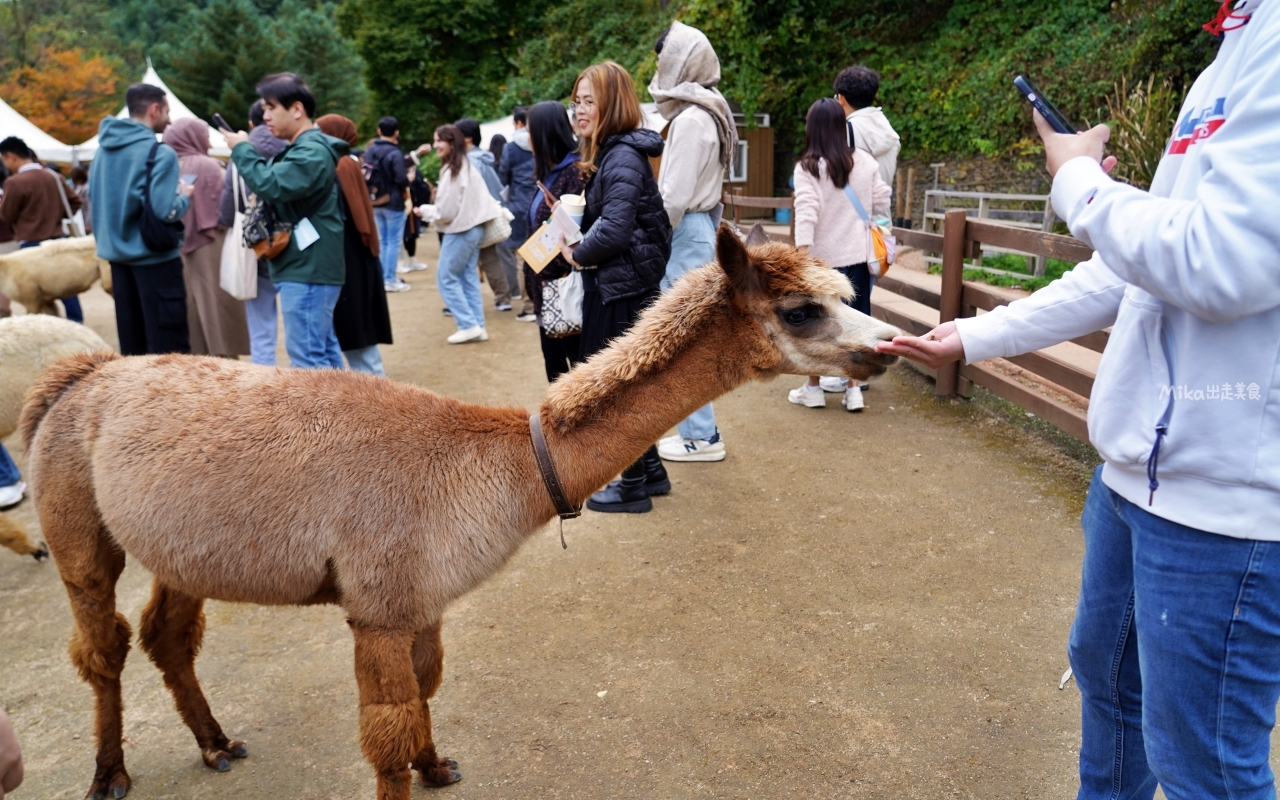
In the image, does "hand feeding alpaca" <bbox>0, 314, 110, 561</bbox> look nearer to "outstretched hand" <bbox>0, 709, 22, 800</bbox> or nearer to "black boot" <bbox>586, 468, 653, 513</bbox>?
"black boot" <bbox>586, 468, 653, 513</bbox>

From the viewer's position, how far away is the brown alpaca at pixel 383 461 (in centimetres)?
239

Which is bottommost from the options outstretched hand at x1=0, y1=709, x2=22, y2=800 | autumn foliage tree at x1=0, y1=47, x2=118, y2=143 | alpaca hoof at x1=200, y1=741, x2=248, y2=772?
alpaca hoof at x1=200, y1=741, x2=248, y2=772

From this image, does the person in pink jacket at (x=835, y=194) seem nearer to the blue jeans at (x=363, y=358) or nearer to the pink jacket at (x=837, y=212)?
the pink jacket at (x=837, y=212)

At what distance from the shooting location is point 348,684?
135 inches

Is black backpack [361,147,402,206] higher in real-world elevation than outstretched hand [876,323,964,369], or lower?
higher

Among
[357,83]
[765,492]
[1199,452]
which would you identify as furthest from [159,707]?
[357,83]

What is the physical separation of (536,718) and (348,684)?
2.73ft

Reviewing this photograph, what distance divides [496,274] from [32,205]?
484cm

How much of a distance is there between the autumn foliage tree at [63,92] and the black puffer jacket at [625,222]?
43399 millimetres

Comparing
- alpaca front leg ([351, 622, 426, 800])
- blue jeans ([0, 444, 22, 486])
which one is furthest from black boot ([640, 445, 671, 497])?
blue jeans ([0, 444, 22, 486])

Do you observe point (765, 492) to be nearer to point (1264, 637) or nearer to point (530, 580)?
point (530, 580)

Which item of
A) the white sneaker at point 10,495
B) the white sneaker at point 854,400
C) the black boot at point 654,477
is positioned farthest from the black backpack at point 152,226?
the white sneaker at point 854,400

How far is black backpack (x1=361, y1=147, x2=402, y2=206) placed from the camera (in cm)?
1103

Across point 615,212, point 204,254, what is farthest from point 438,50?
point 615,212
